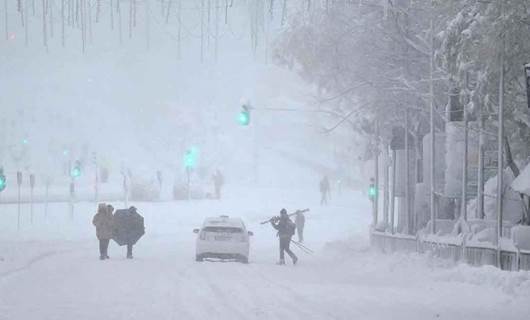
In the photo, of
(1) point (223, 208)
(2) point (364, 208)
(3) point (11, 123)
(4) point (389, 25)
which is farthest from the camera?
(3) point (11, 123)

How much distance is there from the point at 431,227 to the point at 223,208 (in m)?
33.1

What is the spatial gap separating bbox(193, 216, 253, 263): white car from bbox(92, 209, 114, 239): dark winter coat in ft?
9.00

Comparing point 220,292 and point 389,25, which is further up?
point 389,25

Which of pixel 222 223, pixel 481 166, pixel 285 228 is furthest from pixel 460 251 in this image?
pixel 222 223

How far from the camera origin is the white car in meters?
24.8

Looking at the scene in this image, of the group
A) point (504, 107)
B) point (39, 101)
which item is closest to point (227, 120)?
point (39, 101)

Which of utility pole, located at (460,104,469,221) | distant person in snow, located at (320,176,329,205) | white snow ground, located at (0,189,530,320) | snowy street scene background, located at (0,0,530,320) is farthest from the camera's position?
distant person in snow, located at (320,176,329,205)

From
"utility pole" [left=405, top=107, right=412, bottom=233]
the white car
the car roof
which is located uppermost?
"utility pole" [left=405, top=107, right=412, bottom=233]

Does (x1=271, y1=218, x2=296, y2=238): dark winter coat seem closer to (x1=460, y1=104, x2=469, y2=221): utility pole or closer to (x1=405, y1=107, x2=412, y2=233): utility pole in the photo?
(x1=405, y1=107, x2=412, y2=233): utility pole

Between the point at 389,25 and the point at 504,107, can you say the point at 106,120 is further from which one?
the point at 504,107

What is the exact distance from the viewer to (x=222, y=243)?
81.8ft

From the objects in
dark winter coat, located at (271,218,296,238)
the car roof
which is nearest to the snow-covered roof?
dark winter coat, located at (271,218,296,238)

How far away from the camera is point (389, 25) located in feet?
83.3

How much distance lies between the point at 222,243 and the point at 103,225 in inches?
143
